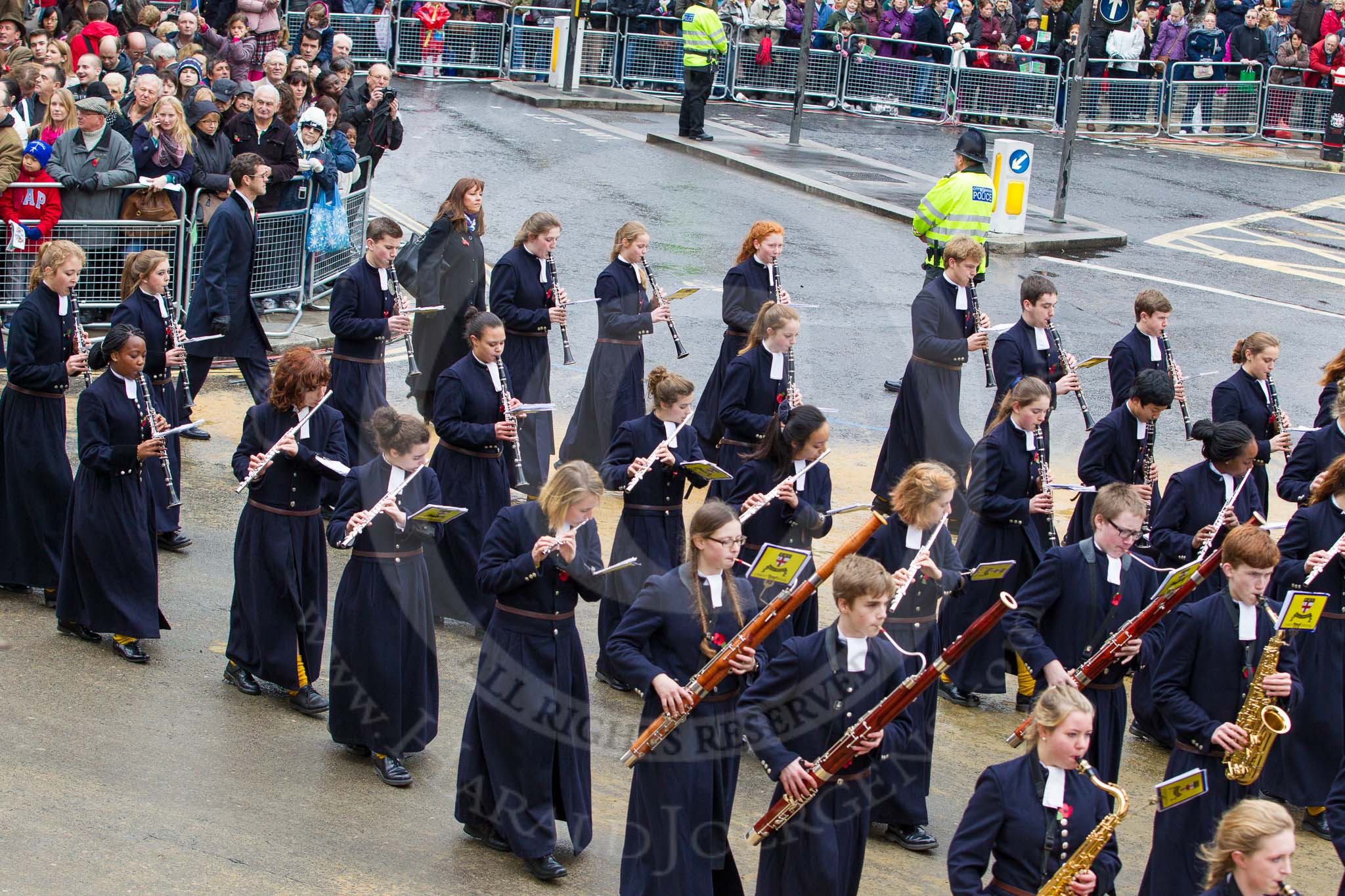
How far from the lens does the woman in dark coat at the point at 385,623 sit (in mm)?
8156

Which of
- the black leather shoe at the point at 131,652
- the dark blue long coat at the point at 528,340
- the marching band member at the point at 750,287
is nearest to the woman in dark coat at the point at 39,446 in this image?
the black leather shoe at the point at 131,652

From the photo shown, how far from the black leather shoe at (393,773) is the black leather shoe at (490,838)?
595mm

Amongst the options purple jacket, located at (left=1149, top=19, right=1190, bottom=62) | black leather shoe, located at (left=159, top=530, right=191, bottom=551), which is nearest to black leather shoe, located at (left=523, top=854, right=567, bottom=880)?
black leather shoe, located at (left=159, top=530, right=191, bottom=551)

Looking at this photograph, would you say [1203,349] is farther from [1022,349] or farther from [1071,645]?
[1071,645]

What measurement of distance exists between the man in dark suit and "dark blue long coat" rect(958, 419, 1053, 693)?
207 inches

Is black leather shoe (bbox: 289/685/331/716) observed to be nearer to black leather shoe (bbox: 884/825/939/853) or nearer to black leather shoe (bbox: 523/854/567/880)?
black leather shoe (bbox: 523/854/567/880)

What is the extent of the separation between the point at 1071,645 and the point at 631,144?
1758 cm

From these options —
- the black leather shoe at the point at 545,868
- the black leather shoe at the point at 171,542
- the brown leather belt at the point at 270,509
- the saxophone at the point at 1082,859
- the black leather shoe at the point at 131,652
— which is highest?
the brown leather belt at the point at 270,509

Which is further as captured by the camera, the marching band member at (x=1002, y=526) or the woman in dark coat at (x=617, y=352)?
the woman in dark coat at (x=617, y=352)

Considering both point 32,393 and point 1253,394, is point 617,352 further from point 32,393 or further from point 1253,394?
point 1253,394

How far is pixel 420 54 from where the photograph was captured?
28844 mm

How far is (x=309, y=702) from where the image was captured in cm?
874

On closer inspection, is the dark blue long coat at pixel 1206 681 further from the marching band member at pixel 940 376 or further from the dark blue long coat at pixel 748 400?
the marching band member at pixel 940 376

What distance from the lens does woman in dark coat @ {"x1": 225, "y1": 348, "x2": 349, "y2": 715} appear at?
872 centimetres
